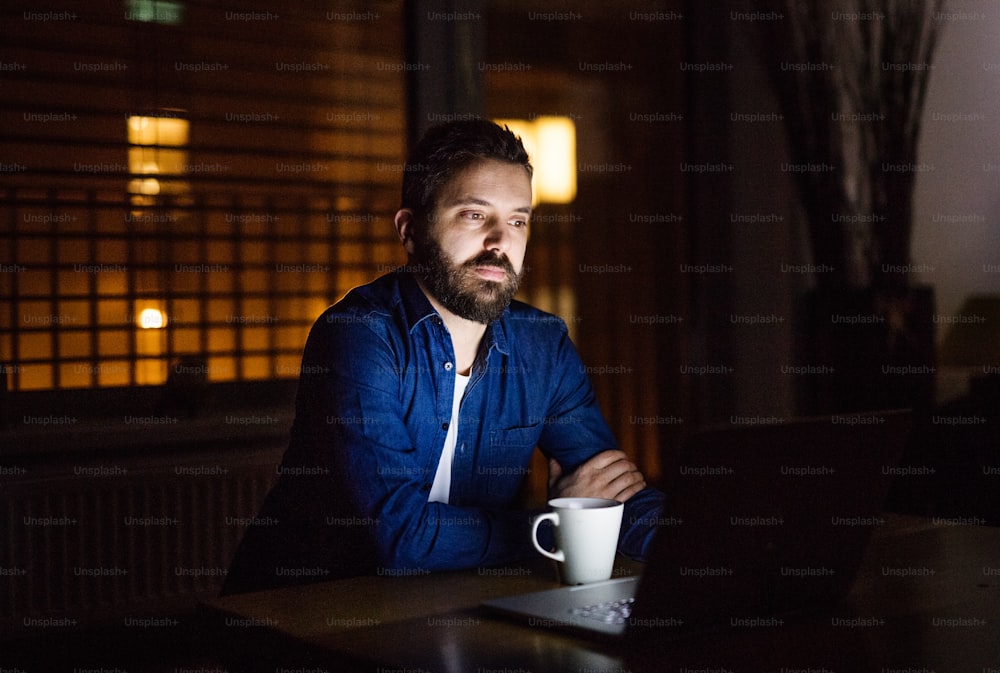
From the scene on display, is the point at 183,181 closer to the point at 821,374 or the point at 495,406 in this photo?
the point at 495,406

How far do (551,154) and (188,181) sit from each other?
1.43 metres

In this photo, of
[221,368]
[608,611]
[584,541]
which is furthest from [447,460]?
[221,368]

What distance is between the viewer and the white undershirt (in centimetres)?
191

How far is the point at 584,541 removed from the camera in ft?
4.25

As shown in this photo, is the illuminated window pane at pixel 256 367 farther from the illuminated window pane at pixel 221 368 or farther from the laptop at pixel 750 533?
the laptop at pixel 750 533

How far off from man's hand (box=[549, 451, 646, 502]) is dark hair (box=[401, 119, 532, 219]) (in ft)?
2.22

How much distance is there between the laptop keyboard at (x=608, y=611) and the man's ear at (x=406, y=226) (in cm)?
113

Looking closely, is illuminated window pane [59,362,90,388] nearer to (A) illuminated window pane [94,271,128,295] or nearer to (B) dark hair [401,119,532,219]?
(A) illuminated window pane [94,271,128,295]

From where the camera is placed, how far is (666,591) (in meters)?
1.02

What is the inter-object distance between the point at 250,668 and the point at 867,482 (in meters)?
0.74

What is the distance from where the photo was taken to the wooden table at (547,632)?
100cm

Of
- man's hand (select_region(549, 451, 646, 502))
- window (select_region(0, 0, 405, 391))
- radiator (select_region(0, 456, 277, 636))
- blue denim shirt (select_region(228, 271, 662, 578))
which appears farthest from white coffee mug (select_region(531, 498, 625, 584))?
window (select_region(0, 0, 405, 391))

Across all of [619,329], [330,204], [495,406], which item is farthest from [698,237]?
[495,406]

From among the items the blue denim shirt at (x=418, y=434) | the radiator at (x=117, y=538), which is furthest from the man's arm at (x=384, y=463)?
the radiator at (x=117, y=538)
